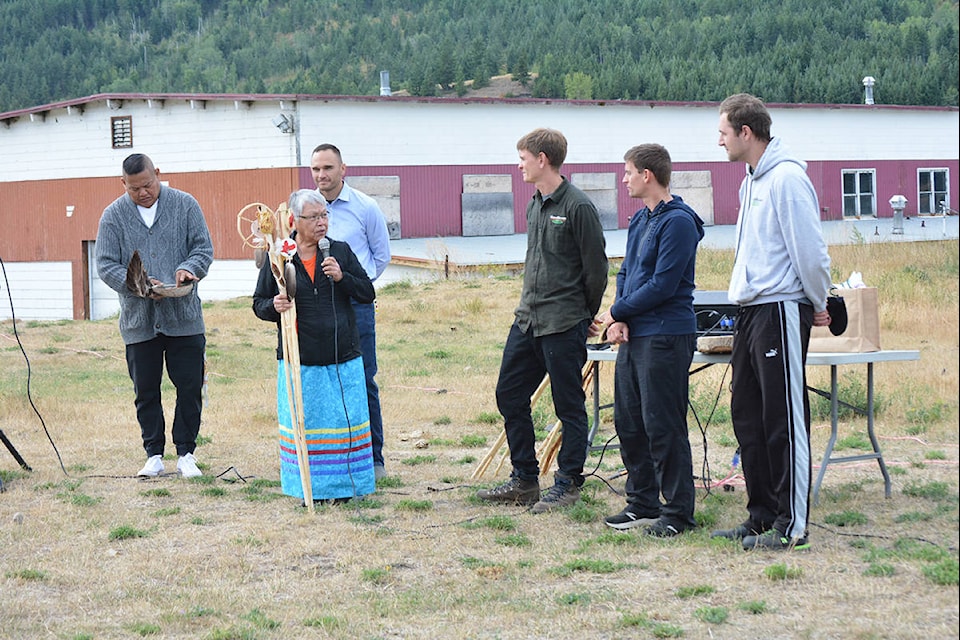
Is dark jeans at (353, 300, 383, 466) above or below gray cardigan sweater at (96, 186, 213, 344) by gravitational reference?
below

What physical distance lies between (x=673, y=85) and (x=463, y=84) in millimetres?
22966

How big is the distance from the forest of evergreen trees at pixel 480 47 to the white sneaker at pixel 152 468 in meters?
6.23

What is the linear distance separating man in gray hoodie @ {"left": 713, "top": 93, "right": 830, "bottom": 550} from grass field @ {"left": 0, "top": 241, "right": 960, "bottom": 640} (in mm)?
308

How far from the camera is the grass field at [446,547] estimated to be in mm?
4684

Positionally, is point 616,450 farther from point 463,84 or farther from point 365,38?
point 365,38

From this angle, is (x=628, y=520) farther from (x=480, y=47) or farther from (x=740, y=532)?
(x=480, y=47)

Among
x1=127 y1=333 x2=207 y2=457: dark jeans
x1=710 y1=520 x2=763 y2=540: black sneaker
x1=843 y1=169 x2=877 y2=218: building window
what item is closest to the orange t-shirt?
x1=127 y1=333 x2=207 y2=457: dark jeans

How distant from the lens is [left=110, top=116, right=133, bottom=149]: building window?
33.1m

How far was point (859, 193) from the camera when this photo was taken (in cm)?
3956

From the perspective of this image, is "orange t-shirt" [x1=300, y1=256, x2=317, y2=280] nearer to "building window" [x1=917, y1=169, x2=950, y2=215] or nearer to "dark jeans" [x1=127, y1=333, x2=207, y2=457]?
"dark jeans" [x1=127, y1=333, x2=207, y2=457]

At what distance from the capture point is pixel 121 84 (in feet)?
326

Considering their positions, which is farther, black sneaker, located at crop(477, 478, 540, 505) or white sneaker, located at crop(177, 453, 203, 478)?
white sneaker, located at crop(177, 453, 203, 478)

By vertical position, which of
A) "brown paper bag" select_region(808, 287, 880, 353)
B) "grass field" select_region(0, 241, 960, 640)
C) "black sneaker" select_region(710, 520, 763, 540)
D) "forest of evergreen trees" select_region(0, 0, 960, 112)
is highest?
"forest of evergreen trees" select_region(0, 0, 960, 112)

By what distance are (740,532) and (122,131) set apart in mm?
30020
